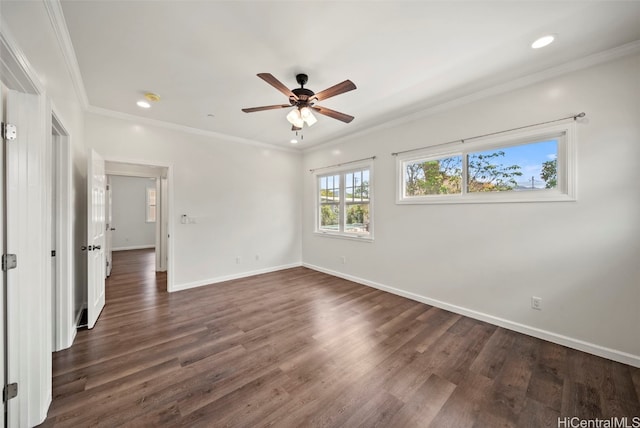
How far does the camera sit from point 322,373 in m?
1.98

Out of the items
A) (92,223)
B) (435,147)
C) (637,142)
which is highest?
(435,147)

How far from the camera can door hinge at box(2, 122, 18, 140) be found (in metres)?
1.33

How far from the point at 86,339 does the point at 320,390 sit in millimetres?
2472

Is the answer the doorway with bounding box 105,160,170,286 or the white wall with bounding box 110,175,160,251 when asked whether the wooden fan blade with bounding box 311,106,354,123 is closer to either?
the doorway with bounding box 105,160,170,286

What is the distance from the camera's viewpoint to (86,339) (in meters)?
2.46

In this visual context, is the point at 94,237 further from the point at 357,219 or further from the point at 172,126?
the point at 357,219

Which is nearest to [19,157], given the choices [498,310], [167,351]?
[167,351]

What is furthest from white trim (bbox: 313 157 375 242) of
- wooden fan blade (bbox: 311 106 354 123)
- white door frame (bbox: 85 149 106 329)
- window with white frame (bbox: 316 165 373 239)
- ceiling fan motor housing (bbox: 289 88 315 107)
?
white door frame (bbox: 85 149 106 329)

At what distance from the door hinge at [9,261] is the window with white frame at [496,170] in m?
3.82

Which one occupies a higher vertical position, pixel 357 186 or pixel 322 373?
pixel 357 186

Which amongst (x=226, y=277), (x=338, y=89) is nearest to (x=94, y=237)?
(x=226, y=277)

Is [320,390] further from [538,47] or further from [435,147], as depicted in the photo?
[538,47]

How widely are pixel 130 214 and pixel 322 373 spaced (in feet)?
29.6

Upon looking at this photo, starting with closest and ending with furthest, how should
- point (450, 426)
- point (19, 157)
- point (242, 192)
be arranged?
1. point (19, 157)
2. point (450, 426)
3. point (242, 192)
